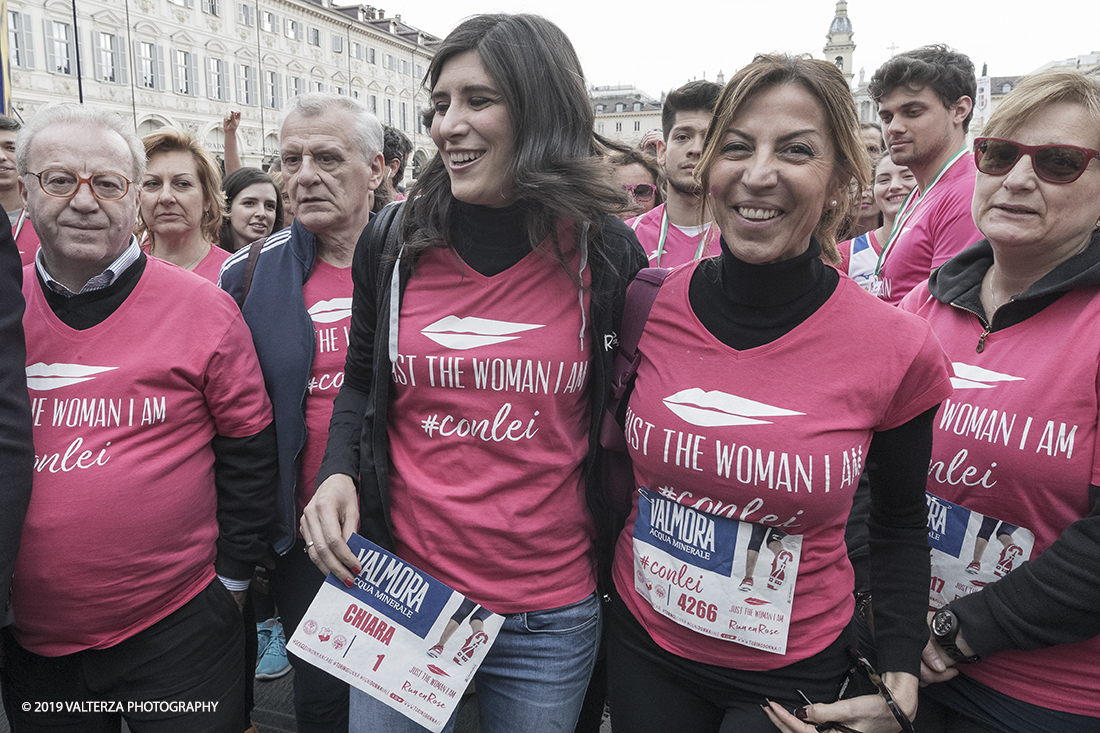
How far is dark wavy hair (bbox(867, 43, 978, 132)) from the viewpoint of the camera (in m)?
3.30

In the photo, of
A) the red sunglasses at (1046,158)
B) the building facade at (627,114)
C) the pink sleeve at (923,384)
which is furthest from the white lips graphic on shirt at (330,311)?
the building facade at (627,114)

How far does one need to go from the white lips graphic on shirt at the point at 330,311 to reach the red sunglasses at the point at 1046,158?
6.32ft

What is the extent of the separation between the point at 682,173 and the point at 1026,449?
2.49m

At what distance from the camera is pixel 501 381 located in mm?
1629

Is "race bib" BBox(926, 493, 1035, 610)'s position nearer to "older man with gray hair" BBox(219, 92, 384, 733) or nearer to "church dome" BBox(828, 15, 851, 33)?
"older man with gray hair" BBox(219, 92, 384, 733)

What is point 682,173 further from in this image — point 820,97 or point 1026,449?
point 1026,449

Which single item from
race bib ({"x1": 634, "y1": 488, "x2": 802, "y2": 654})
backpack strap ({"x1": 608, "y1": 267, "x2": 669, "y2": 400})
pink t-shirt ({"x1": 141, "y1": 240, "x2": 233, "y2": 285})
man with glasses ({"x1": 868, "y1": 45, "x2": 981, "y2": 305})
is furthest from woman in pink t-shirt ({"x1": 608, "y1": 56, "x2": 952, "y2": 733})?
pink t-shirt ({"x1": 141, "y1": 240, "x2": 233, "y2": 285})

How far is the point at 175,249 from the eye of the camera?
11.5 ft

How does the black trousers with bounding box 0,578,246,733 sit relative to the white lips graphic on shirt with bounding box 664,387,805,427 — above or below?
below

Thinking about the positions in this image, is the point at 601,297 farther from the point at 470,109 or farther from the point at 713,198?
the point at 470,109

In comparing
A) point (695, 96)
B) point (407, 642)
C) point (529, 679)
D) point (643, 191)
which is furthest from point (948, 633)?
point (643, 191)

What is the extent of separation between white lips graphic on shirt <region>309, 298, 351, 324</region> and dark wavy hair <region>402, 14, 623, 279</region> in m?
0.69

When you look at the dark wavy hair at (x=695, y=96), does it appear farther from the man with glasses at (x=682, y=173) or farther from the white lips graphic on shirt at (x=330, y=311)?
the white lips graphic on shirt at (x=330, y=311)

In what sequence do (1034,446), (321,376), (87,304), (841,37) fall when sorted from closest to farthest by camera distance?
(1034,446) → (87,304) → (321,376) → (841,37)
